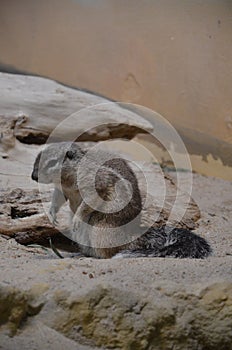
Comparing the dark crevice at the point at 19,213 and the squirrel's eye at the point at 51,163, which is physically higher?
the squirrel's eye at the point at 51,163

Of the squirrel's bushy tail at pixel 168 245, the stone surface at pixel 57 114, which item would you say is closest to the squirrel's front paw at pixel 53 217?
the squirrel's bushy tail at pixel 168 245

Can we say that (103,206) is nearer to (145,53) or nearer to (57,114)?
(57,114)

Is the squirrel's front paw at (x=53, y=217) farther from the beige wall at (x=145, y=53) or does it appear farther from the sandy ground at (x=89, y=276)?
the beige wall at (x=145, y=53)

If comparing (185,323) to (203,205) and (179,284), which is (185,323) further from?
(203,205)

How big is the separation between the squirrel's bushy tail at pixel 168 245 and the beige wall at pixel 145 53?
59.9 inches

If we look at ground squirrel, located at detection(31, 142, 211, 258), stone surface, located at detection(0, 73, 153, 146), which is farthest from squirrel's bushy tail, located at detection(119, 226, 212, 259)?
stone surface, located at detection(0, 73, 153, 146)

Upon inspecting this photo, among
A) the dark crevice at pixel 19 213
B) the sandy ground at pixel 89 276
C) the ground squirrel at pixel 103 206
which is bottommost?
the dark crevice at pixel 19 213

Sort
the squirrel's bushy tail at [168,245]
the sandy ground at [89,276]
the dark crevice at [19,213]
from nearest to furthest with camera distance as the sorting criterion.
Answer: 1. the sandy ground at [89,276]
2. the squirrel's bushy tail at [168,245]
3. the dark crevice at [19,213]

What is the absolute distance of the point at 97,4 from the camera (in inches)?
175

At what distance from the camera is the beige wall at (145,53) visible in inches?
154

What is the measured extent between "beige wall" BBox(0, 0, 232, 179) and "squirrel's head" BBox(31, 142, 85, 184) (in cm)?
136

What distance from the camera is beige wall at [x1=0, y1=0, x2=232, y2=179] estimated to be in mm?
3916

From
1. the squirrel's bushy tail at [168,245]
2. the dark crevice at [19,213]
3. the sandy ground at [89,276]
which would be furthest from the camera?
the dark crevice at [19,213]

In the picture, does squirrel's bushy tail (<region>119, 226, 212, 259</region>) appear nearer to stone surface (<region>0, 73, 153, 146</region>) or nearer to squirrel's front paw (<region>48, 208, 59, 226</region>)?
squirrel's front paw (<region>48, 208, 59, 226</region>)
